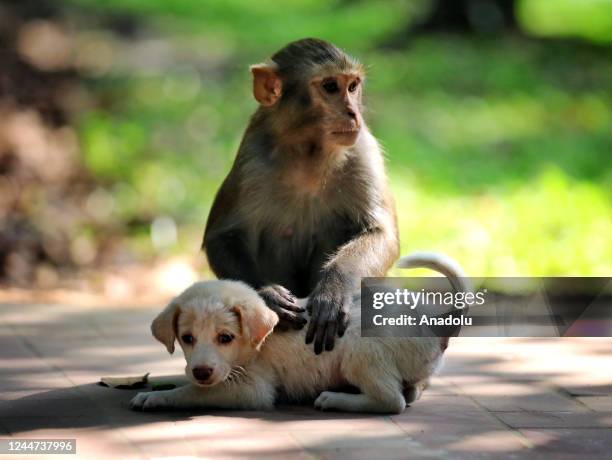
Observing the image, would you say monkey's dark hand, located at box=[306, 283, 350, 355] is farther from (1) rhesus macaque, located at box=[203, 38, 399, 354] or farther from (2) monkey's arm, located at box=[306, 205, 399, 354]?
(1) rhesus macaque, located at box=[203, 38, 399, 354]

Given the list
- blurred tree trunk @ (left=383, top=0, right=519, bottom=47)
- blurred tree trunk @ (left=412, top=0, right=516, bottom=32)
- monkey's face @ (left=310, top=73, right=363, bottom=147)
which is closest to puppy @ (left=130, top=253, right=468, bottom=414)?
monkey's face @ (left=310, top=73, right=363, bottom=147)

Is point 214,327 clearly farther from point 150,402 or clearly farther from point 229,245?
point 229,245

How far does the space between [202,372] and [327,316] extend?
726 millimetres

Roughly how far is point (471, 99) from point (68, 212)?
5.44 metres

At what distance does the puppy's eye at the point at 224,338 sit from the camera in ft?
18.6

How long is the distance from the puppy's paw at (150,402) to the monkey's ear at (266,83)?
1.75 metres

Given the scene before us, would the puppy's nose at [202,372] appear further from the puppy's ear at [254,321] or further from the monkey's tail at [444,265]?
the monkey's tail at [444,265]

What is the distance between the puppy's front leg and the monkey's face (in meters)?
1.36

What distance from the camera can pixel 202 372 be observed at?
5.55 m

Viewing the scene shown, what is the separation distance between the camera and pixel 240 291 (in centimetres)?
582

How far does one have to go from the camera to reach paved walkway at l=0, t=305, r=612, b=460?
205 inches

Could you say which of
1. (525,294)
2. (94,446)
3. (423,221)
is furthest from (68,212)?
(94,446)

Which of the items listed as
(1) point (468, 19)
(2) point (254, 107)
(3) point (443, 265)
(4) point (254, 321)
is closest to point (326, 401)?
(4) point (254, 321)

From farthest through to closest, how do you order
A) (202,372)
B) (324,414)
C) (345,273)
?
1. (345,273)
2. (324,414)
3. (202,372)
